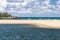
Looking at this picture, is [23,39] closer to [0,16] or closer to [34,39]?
[34,39]

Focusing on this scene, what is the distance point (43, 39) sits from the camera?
18.3m

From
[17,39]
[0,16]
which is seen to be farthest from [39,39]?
[0,16]

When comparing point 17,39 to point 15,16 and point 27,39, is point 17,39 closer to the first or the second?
point 27,39

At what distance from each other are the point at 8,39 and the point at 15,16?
321ft

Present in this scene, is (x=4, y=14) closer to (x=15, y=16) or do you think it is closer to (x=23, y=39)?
(x=15, y=16)

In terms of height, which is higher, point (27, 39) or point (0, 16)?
point (27, 39)

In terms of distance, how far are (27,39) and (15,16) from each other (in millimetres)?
97768

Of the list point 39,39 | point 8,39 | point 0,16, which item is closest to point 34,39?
point 39,39

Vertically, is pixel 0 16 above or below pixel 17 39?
below

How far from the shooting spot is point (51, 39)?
18250 mm

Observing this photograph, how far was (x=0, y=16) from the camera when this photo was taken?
110188 mm

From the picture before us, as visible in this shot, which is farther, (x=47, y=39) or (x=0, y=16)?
(x=0, y=16)

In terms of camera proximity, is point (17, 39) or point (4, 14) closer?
point (17, 39)

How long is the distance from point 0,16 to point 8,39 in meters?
93.4
